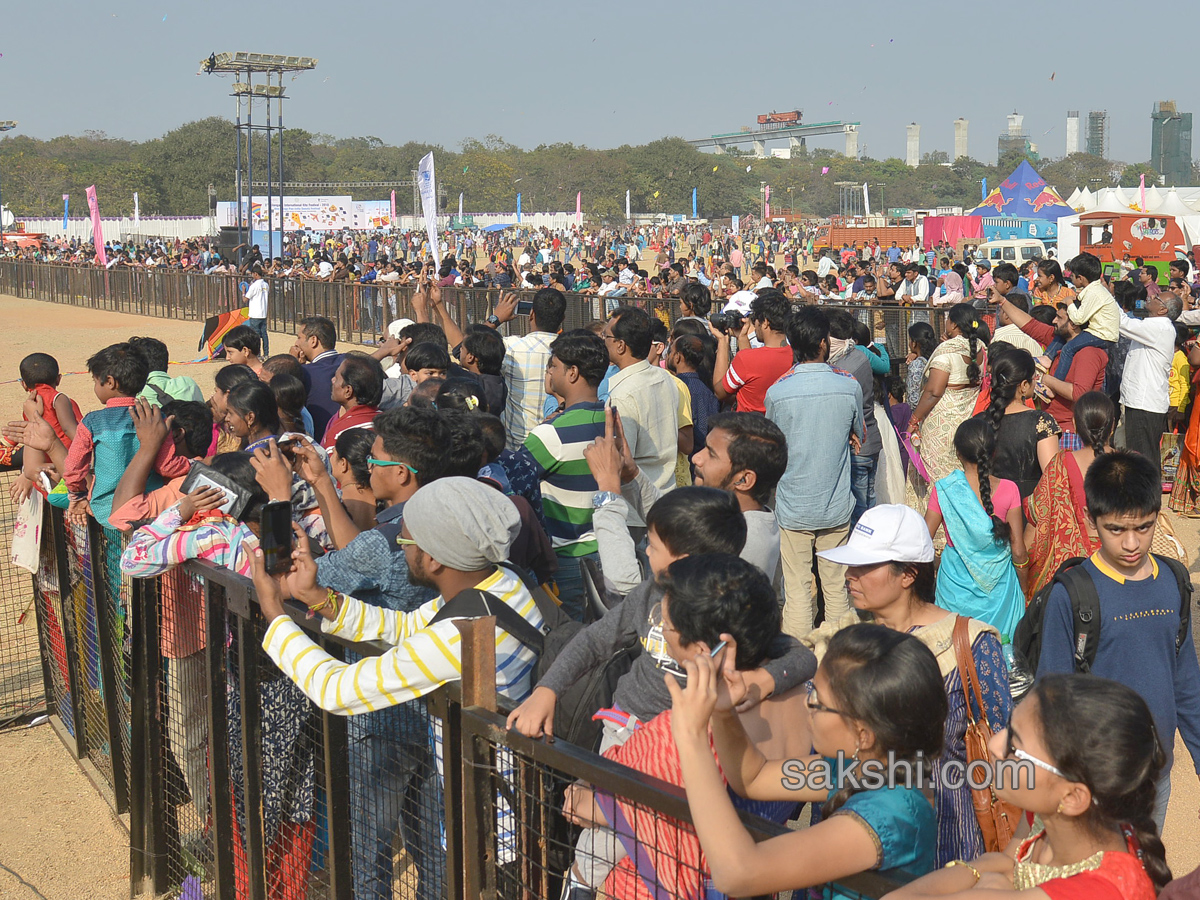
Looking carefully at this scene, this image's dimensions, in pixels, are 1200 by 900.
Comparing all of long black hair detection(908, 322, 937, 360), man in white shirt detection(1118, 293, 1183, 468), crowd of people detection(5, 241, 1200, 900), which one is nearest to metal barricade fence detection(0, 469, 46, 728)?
crowd of people detection(5, 241, 1200, 900)

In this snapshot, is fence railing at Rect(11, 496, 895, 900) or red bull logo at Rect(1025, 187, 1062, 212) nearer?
fence railing at Rect(11, 496, 895, 900)

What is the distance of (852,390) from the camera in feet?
18.6

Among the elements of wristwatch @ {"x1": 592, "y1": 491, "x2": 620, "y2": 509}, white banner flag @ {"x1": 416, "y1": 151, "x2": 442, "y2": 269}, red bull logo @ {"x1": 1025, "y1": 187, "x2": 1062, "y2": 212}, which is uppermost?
red bull logo @ {"x1": 1025, "y1": 187, "x2": 1062, "y2": 212}

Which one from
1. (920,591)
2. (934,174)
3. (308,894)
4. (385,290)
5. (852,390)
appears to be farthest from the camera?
(934,174)

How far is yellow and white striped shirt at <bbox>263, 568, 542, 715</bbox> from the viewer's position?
8.60ft

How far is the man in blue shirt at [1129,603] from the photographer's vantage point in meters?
3.25

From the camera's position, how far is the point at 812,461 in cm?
556

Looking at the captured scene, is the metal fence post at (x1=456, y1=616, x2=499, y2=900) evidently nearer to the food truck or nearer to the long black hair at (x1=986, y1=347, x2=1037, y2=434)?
the long black hair at (x1=986, y1=347, x2=1037, y2=434)

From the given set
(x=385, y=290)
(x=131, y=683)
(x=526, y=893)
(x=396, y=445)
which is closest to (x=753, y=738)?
(x=526, y=893)

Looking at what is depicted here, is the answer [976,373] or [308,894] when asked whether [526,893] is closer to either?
[308,894]

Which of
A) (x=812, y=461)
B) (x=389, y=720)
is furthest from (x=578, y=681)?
(x=812, y=461)

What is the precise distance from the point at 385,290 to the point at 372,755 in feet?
60.1

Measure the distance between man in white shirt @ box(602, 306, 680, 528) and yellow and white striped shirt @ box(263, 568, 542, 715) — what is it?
7.77 ft

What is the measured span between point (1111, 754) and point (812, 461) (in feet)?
12.0
